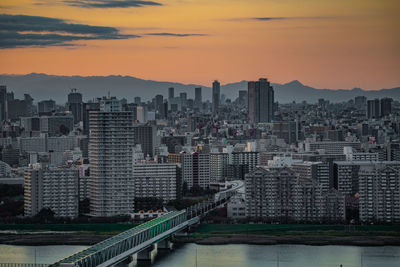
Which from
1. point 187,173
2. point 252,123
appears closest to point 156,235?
point 187,173

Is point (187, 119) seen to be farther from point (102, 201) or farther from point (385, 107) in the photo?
point (102, 201)

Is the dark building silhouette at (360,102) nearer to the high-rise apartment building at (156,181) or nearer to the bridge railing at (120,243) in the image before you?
the high-rise apartment building at (156,181)

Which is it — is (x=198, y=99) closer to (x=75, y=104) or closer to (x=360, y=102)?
(x=360, y=102)

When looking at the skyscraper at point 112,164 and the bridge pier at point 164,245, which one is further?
the skyscraper at point 112,164

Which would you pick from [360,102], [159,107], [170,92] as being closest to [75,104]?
[170,92]

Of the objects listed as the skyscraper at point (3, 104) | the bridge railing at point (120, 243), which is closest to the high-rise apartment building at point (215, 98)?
the skyscraper at point (3, 104)
